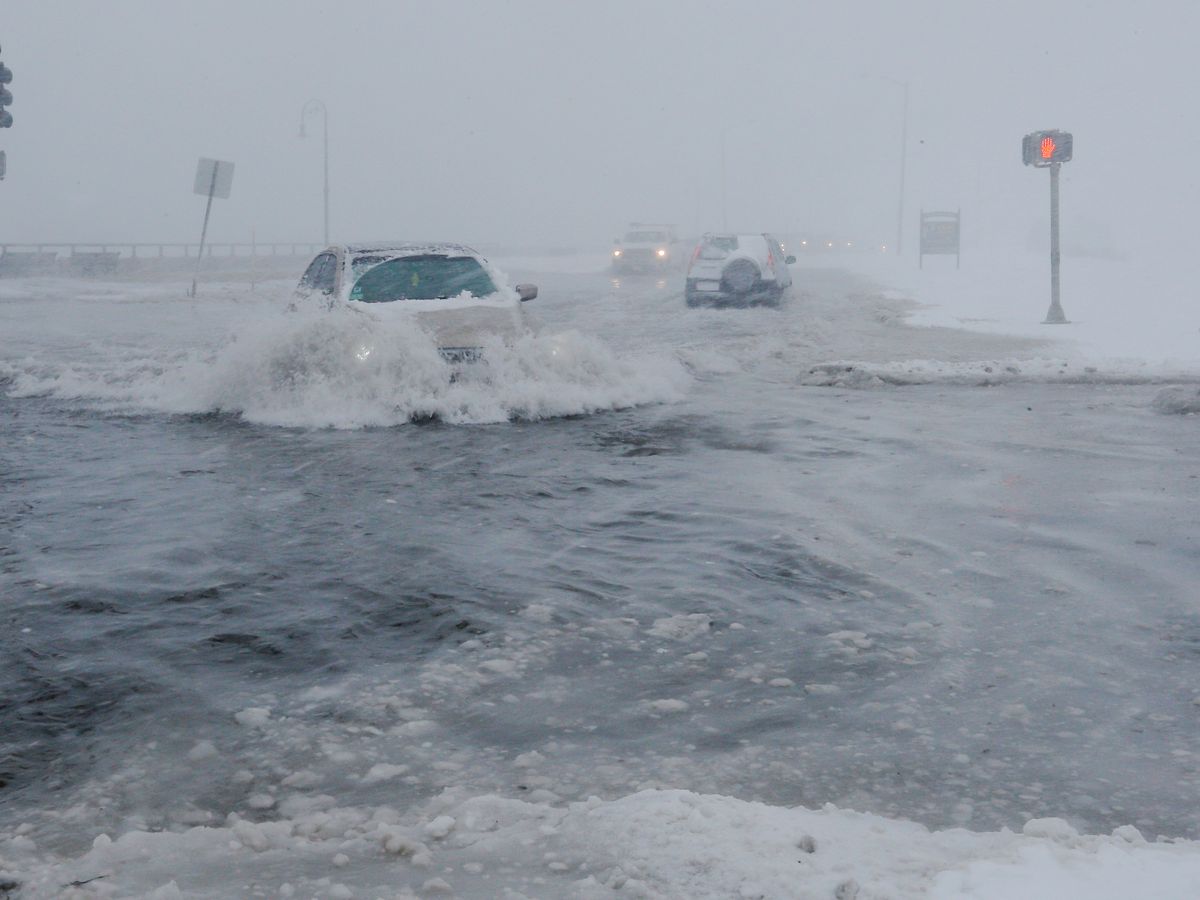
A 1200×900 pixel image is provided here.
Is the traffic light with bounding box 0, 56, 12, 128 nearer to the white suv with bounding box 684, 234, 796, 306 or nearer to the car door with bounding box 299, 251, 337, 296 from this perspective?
the car door with bounding box 299, 251, 337, 296

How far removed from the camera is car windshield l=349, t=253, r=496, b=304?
451 inches

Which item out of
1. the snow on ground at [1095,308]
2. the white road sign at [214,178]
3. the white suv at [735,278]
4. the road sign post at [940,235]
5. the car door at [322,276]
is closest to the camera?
the car door at [322,276]

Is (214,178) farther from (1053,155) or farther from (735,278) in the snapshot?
(1053,155)

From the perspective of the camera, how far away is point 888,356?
1591 cm

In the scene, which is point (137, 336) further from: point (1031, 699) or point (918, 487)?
point (1031, 699)

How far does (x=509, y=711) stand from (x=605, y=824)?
38.5 inches

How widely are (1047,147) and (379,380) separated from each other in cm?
1290

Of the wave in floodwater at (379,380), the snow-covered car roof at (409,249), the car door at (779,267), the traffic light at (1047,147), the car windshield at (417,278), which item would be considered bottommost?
the wave in floodwater at (379,380)

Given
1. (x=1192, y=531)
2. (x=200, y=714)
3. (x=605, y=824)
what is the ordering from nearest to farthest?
1. (x=605, y=824)
2. (x=200, y=714)
3. (x=1192, y=531)

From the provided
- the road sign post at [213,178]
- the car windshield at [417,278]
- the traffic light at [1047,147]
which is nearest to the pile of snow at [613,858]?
the car windshield at [417,278]

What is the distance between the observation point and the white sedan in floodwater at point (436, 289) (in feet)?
36.4

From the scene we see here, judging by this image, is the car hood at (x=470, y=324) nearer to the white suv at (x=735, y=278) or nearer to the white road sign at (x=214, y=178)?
the white suv at (x=735, y=278)

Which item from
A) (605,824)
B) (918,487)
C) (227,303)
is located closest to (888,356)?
(918,487)

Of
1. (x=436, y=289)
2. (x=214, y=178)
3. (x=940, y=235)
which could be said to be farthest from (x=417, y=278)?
(x=940, y=235)
